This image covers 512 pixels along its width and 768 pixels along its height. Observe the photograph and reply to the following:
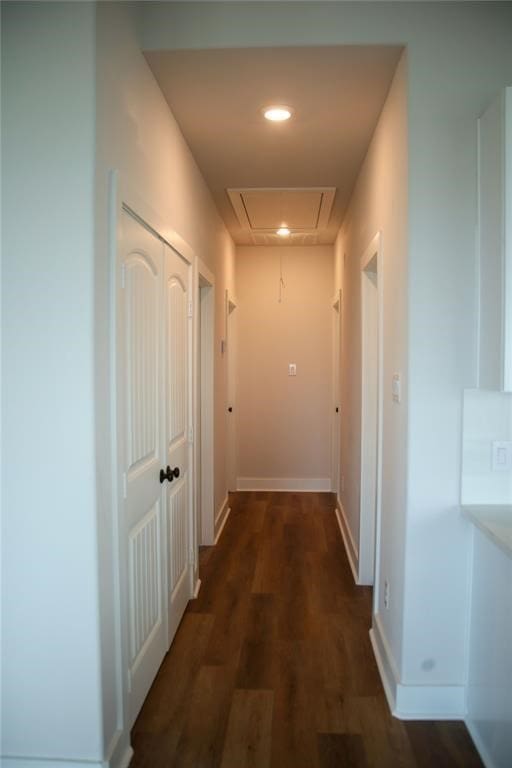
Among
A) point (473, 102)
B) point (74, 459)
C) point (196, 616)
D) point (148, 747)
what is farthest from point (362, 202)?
point (148, 747)

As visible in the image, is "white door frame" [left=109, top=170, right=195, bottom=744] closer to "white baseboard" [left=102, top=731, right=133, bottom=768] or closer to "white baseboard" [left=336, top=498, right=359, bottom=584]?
"white baseboard" [left=102, top=731, right=133, bottom=768]

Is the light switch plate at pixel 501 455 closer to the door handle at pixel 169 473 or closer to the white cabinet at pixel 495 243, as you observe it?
the white cabinet at pixel 495 243

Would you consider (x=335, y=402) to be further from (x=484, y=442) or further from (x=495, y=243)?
(x=495, y=243)

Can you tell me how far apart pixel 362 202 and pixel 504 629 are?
2.41m

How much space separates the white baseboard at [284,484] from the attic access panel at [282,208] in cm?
252

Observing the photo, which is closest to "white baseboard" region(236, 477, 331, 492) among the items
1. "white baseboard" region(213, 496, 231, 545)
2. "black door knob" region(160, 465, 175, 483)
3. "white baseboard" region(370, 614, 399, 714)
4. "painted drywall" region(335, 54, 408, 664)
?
"white baseboard" region(213, 496, 231, 545)

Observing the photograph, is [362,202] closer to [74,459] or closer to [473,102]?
[473,102]

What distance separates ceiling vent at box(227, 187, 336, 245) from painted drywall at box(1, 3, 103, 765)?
2.07m

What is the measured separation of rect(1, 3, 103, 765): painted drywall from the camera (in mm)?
1501

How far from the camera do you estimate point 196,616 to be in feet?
9.11

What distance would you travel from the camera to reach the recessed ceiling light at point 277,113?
2.33 m

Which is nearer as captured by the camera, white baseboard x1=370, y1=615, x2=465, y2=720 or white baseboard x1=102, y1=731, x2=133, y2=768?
white baseboard x1=102, y1=731, x2=133, y2=768

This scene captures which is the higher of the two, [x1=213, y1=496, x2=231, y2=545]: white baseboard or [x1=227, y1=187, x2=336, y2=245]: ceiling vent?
[x1=227, y1=187, x2=336, y2=245]: ceiling vent

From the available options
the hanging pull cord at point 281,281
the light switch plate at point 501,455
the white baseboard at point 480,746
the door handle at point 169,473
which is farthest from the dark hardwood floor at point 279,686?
the hanging pull cord at point 281,281
